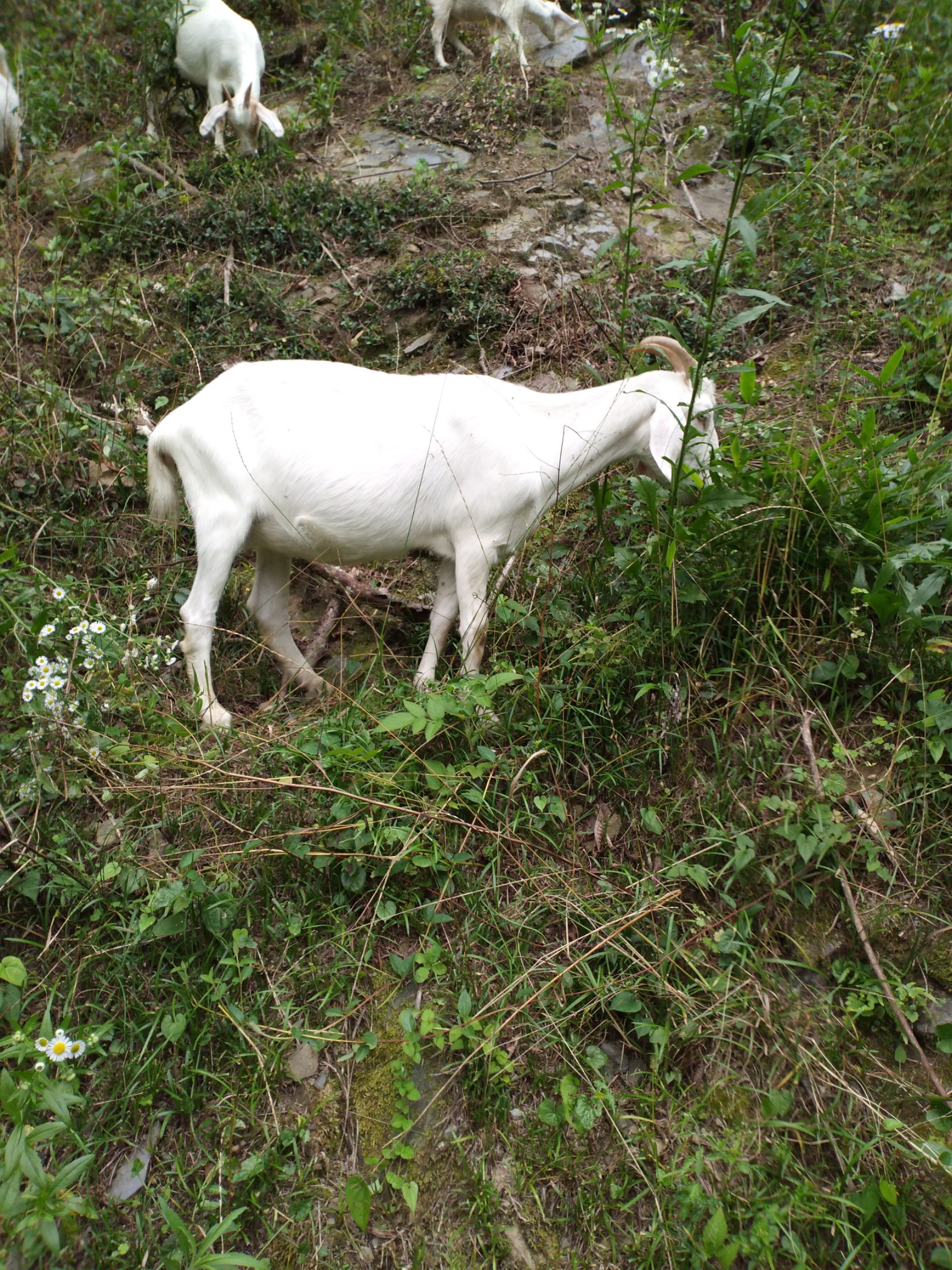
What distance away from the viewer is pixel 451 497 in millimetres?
3492

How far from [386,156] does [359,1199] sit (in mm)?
6684

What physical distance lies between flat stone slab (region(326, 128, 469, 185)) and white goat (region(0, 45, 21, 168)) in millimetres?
2176

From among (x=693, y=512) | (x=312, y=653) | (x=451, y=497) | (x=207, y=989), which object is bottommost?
(x=312, y=653)

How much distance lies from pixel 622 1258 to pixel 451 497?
8.29 ft

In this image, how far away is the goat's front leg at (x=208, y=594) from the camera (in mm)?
3320

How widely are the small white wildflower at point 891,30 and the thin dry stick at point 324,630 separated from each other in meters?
4.36

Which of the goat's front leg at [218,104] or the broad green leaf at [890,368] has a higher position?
the broad green leaf at [890,368]

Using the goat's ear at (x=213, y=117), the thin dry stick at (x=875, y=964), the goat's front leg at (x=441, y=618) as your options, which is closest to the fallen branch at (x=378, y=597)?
A: the goat's front leg at (x=441, y=618)

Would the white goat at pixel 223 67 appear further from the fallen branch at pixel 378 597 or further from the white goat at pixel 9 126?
the fallen branch at pixel 378 597

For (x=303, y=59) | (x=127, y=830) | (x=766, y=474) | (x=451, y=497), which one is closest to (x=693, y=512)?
(x=766, y=474)

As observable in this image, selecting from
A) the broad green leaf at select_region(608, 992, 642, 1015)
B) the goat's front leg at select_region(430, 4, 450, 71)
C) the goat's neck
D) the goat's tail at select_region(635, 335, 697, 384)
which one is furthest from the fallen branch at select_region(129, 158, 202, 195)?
the broad green leaf at select_region(608, 992, 642, 1015)

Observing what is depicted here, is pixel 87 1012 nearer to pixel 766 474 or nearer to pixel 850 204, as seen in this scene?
pixel 766 474

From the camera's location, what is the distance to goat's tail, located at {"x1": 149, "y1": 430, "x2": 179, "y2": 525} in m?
3.49

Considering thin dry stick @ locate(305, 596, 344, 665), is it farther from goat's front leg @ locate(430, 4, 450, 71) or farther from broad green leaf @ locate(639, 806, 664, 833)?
goat's front leg @ locate(430, 4, 450, 71)
